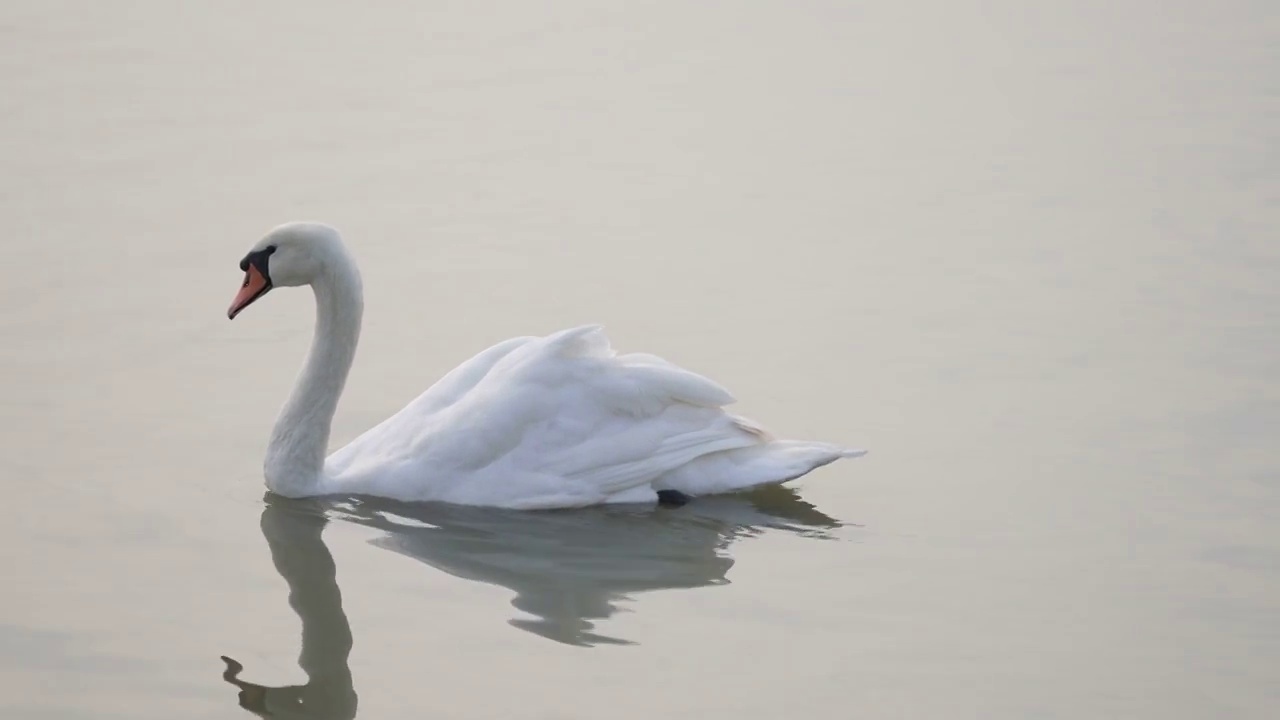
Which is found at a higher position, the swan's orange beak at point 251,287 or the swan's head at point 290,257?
the swan's head at point 290,257

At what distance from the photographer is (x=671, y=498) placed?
8555 mm

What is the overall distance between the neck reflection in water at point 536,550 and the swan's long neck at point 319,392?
0.12 m

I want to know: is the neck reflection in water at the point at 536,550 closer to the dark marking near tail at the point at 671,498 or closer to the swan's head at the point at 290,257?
the dark marking near tail at the point at 671,498

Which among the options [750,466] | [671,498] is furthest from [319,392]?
[750,466]

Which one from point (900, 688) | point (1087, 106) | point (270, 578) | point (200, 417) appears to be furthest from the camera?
point (1087, 106)

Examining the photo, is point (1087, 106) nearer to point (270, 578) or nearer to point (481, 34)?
point (481, 34)

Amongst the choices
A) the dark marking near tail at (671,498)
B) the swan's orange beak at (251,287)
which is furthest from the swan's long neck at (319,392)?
the dark marking near tail at (671,498)

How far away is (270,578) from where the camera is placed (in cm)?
775

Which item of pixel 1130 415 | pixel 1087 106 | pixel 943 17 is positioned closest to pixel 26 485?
pixel 1130 415

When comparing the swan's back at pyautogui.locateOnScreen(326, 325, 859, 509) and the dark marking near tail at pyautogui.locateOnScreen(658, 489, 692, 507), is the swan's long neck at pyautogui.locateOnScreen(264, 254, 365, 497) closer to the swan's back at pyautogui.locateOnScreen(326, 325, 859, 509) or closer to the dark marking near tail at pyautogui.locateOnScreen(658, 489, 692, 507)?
the swan's back at pyautogui.locateOnScreen(326, 325, 859, 509)

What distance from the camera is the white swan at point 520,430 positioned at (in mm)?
8383

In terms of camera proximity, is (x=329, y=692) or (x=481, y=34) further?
(x=481, y=34)

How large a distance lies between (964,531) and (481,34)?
31.9 feet

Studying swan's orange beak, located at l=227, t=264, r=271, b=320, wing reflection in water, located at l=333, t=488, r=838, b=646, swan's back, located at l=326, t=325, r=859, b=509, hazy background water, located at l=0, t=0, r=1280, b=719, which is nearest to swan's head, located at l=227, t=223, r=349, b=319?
swan's orange beak, located at l=227, t=264, r=271, b=320
